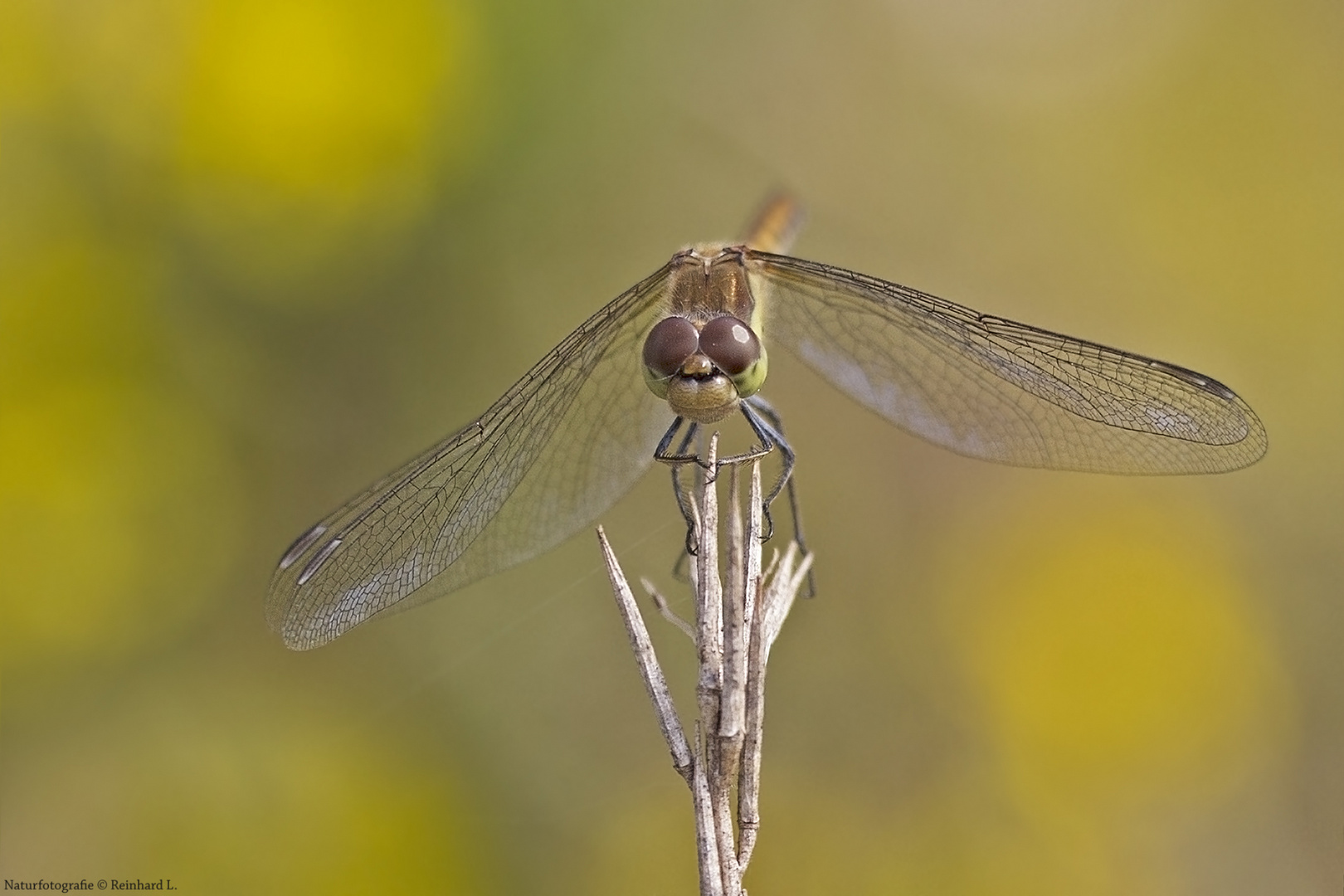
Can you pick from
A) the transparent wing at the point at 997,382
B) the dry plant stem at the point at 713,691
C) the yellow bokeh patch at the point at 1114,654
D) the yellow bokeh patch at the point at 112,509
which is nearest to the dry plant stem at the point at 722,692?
the dry plant stem at the point at 713,691

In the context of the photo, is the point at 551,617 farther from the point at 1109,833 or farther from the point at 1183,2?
the point at 1183,2

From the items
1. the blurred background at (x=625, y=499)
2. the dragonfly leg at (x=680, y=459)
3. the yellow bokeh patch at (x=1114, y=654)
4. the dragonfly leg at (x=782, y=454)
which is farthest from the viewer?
the yellow bokeh patch at (x=1114, y=654)

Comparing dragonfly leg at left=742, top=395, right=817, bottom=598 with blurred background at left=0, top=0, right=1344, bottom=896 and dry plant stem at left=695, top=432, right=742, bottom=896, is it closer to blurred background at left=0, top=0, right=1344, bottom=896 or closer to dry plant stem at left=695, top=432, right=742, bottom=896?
blurred background at left=0, top=0, right=1344, bottom=896

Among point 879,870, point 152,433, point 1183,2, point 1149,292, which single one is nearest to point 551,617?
point 879,870

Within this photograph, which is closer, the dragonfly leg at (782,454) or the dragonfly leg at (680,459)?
the dragonfly leg at (680,459)

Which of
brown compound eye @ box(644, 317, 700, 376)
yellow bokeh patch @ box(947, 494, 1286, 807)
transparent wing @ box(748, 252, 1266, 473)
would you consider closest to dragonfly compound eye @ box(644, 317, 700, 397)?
brown compound eye @ box(644, 317, 700, 376)

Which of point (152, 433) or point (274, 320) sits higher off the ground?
point (274, 320)

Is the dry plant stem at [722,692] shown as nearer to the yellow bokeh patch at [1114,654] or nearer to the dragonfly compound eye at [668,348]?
the dragonfly compound eye at [668,348]

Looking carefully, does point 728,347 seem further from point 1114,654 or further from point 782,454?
point 1114,654
